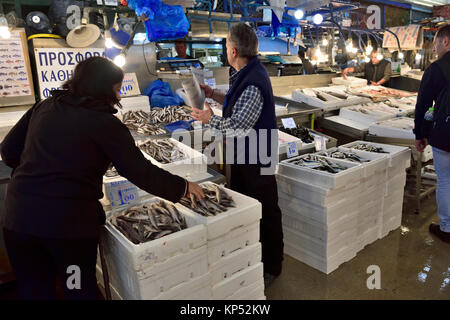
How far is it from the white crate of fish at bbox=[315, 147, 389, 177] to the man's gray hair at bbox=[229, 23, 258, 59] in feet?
5.30

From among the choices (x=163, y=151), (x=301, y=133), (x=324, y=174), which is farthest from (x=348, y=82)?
(x=163, y=151)

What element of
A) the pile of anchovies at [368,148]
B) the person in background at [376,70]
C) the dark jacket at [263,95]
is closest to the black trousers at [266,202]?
the dark jacket at [263,95]

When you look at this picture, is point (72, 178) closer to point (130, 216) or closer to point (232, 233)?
point (130, 216)

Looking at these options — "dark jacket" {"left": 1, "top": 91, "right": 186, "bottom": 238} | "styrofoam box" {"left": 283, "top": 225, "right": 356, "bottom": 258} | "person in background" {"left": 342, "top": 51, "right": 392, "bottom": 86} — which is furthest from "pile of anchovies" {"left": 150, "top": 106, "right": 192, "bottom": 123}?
"person in background" {"left": 342, "top": 51, "right": 392, "bottom": 86}

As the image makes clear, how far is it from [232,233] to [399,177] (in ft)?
8.38

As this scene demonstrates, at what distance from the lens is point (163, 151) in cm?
333

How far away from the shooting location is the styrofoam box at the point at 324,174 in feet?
10.3

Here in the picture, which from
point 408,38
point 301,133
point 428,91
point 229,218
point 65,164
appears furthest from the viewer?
point 408,38

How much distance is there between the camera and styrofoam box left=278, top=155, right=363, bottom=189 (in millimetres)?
3133

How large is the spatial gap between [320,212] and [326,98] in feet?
10.4

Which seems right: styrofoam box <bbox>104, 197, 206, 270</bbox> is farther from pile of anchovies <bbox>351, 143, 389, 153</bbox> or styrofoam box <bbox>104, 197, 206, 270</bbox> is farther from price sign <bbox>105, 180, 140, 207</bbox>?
pile of anchovies <bbox>351, 143, 389, 153</bbox>

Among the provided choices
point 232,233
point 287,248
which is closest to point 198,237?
point 232,233

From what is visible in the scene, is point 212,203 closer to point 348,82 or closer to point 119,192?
point 119,192
